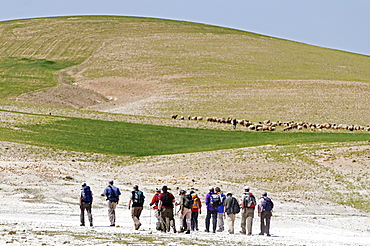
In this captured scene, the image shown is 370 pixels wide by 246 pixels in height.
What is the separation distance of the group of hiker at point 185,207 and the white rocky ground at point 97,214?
1.73ft

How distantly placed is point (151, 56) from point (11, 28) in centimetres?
4536

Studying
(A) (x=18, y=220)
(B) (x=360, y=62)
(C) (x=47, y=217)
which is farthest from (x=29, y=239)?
(B) (x=360, y=62)

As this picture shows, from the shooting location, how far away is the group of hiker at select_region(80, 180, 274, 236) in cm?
2455

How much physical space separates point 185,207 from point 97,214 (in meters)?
7.00

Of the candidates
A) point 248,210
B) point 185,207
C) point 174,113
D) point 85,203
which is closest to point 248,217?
point 248,210

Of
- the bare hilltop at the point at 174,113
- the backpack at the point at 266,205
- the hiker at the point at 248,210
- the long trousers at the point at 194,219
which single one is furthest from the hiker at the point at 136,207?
the backpack at the point at 266,205

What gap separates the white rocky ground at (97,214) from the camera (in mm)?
21516

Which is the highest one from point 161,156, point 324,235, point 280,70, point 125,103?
point 280,70

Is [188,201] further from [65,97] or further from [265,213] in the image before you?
[65,97]

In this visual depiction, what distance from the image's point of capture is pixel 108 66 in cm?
11756

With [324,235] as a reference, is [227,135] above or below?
above

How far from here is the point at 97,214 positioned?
30.3 m

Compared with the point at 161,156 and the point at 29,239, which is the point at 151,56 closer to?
the point at 161,156

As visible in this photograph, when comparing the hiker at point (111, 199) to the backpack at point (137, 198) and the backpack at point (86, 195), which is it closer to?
the backpack at point (86, 195)
